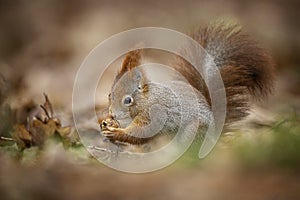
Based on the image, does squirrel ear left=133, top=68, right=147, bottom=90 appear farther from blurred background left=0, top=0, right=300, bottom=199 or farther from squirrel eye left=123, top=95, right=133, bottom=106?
blurred background left=0, top=0, right=300, bottom=199

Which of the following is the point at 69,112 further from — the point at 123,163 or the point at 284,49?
the point at 284,49

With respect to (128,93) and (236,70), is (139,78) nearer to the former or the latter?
(128,93)

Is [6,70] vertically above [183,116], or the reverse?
[6,70]

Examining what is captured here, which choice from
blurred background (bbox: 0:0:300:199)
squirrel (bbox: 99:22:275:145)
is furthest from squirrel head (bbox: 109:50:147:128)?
blurred background (bbox: 0:0:300:199)

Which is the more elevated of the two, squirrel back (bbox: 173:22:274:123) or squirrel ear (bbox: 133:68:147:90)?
squirrel back (bbox: 173:22:274:123)

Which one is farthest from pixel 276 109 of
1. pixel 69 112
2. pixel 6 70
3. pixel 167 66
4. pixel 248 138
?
pixel 6 70

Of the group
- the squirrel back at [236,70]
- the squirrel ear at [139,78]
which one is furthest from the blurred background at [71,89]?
the squirrel ear at [139,78]

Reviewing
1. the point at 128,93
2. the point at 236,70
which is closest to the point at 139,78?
the point at 128,93
